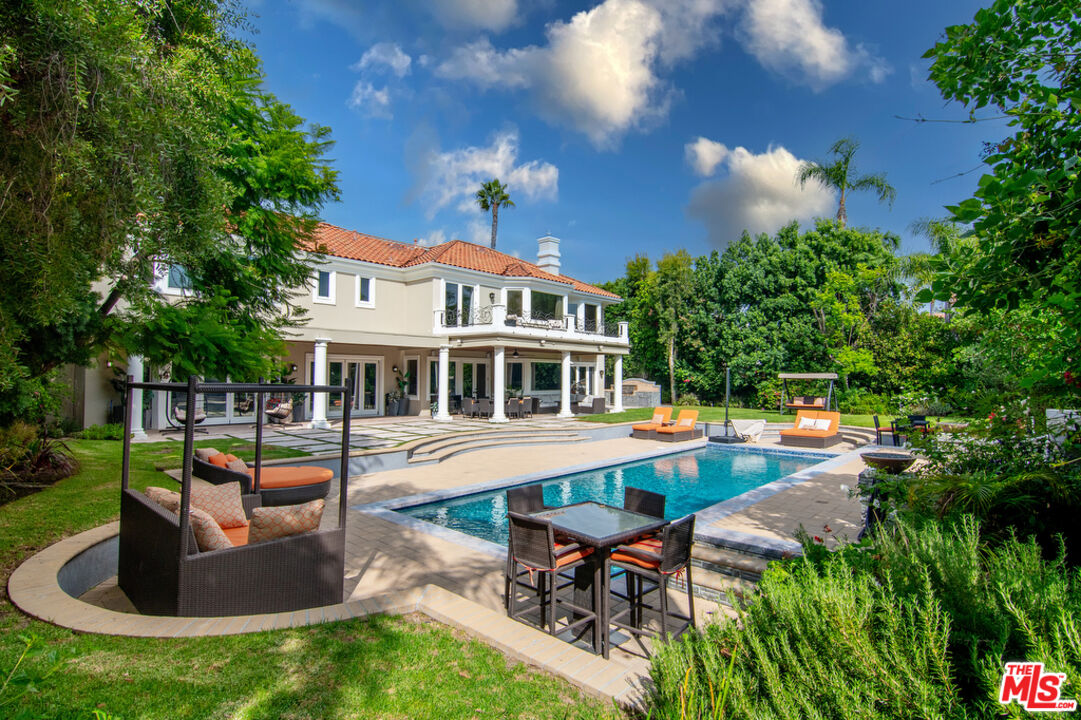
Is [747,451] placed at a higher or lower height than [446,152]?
lower

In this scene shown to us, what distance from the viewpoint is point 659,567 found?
4609mm

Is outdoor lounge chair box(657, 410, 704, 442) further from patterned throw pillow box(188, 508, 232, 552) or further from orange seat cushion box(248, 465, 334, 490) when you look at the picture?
patterned throw pillow box(188, 508, 232, 552)

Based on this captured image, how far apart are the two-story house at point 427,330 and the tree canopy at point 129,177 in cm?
928

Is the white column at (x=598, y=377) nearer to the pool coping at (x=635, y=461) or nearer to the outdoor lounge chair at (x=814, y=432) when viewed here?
the outdoor lounge chair at (x=814, y=432)

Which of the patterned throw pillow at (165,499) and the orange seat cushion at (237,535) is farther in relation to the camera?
the orange seat cushion at (237,535)

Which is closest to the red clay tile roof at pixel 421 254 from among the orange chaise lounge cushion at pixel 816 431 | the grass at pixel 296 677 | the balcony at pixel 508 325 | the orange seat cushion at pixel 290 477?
the balcony at pixel 508 325

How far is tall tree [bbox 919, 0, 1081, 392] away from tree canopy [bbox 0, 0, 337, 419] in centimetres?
616

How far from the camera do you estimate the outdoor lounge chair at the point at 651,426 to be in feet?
64.8

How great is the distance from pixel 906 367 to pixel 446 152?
26594mm

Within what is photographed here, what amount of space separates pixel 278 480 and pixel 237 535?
9.69ft

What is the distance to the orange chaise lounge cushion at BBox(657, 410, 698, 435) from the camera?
19.4m

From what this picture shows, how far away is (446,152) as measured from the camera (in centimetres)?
2966

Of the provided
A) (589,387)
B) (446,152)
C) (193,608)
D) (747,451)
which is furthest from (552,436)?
(446,152)

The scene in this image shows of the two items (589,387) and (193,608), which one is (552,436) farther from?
(193,608)
